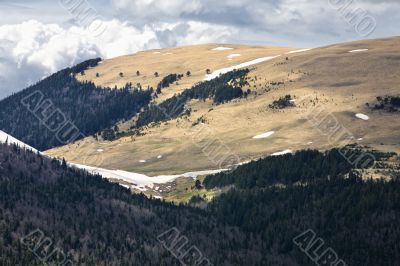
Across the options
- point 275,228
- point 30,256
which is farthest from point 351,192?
point 30,256

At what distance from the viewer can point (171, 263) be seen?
557 feet

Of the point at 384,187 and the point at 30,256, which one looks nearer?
the point at 30,256

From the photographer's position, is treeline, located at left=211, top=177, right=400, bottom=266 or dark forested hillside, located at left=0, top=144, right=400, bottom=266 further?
treeline, located at left=211, top=177, right=400, bottom=266

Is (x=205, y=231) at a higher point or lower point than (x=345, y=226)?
lower

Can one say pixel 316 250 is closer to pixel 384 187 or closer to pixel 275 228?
pixel 275 228

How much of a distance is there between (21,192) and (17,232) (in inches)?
1016

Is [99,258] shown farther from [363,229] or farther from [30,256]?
[363,229]

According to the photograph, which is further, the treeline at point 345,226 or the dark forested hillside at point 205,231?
the treeline at point 345,226

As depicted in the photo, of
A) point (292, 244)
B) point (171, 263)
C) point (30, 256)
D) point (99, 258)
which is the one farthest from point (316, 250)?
point (30, 256)

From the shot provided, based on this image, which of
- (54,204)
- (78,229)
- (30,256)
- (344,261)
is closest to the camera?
(30,256)

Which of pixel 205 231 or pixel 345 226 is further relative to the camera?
pixel 205 231

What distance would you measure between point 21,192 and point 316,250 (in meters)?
80.9

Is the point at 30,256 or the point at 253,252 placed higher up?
the point at 30,256

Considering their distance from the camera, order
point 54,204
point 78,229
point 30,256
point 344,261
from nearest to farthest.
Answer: point 30,256 → point 344,261 → point 78,229 → point 54,204
